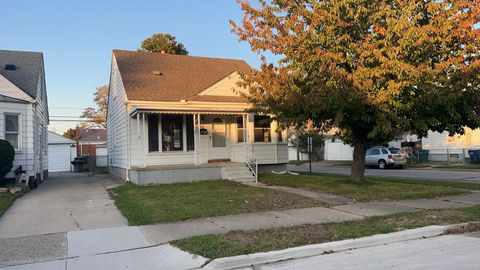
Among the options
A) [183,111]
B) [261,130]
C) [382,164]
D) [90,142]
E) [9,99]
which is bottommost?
[382,164]

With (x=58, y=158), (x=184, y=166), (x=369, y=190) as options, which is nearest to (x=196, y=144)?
(x=184, y=166)

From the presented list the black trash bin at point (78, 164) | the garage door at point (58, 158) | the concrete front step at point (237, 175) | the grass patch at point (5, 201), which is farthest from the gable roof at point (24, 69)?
the garage door at point (58, 158)

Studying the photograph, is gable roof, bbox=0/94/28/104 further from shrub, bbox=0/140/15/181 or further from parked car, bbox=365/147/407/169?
parked car, bbox=365/147/407/169

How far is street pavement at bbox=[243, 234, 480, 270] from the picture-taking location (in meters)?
6.21

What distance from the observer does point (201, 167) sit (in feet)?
59.8

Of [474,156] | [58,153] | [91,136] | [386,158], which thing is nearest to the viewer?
[474,156]

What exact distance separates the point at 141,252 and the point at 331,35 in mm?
8967

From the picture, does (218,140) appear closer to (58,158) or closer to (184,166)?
(184,166)

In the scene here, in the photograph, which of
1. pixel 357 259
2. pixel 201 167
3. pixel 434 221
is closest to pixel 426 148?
pixel 201 167

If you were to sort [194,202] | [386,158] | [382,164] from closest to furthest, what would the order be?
1. [194,202]
2. [386,158]
3. [382,164]

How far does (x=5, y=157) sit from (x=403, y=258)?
1422 centimetres

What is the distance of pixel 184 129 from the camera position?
19.6 metres

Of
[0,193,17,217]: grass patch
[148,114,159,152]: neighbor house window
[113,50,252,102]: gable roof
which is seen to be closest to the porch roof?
[148,114,159,152]: neighbor house window

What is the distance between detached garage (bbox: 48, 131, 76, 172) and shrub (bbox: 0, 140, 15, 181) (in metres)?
22.7
